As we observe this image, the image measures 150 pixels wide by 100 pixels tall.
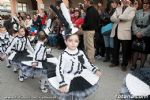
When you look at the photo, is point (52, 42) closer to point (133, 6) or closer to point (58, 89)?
point (133, 6)

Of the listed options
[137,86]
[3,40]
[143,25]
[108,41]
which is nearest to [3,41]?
[3,40]

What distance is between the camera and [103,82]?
263 inches

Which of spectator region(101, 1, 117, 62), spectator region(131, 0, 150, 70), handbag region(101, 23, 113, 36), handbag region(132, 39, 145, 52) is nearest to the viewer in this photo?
spectator region(131, 0, 150, 70)

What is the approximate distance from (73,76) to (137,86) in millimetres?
1171

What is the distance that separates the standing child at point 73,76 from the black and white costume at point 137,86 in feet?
2.76

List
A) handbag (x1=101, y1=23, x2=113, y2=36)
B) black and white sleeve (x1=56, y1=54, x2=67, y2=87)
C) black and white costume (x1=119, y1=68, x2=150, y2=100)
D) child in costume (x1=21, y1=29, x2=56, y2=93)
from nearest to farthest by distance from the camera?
black and white costume (x1=119, y1=68, x2=150, y2=100) < black and white sleeve (x1=56, y1=54, x2=67, y2=87) < child in costume (x1=21, y1=29, x2=56, y2=93) < handbag (x1=101, y1=23, x2=113, y2=36)

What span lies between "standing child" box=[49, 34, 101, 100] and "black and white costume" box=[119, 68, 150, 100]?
84 centimetres

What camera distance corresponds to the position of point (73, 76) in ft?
14.7

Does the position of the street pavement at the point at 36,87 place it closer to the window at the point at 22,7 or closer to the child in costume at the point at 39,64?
the child in costume at the point at 39,64

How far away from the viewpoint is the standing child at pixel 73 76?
170 inches

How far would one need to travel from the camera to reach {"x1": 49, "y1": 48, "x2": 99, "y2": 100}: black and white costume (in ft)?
14.3

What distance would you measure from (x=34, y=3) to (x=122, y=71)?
21.7 metres

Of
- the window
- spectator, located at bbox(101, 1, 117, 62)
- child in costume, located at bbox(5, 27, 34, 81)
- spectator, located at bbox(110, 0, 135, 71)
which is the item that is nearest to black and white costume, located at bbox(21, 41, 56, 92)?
child in costume, located at bbox(5, 27, 34, 81)

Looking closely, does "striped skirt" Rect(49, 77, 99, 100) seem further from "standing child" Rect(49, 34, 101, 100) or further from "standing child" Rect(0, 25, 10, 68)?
"standing child" Rect(0, 25, 10, 68)
